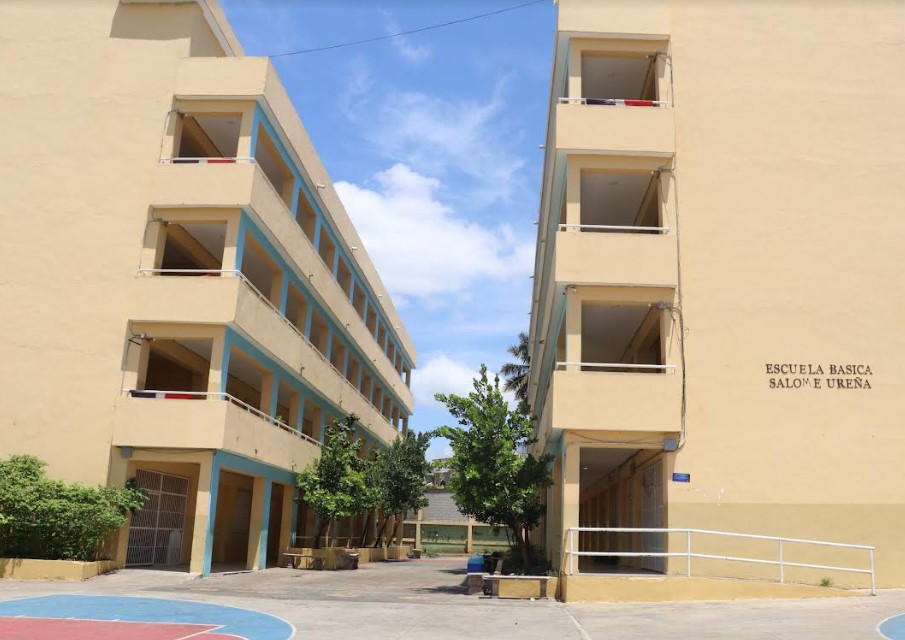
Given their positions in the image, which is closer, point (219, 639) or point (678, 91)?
point (219, 639)

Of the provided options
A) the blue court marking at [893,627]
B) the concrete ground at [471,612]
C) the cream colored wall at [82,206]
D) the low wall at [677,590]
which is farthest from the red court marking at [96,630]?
the cream colored wall at [82,206]

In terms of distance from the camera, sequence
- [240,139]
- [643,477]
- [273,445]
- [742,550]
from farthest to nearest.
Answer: [273,445] → [240,139] → [643,477] → [742,550]

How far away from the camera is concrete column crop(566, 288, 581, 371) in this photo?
21.9 m

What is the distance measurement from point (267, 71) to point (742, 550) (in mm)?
20548

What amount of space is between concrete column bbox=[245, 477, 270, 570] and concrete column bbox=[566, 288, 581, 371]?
13806mm

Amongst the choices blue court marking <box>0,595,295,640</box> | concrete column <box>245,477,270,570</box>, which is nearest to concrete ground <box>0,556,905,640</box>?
blue court marking <box>0,595,295,640</box>

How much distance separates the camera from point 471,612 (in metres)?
16.6

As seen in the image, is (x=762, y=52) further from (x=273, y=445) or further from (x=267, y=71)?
(x=273, y=445)

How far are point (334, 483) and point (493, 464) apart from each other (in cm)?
1245

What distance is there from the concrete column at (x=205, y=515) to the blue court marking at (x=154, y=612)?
6604 mm

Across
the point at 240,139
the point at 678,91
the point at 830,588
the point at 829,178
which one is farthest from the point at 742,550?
the point at 240,139

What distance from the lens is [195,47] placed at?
92.1 ft

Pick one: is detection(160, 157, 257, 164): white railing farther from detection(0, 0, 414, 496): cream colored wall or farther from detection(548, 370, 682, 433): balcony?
detection(548, 370, 682, 433): balcony

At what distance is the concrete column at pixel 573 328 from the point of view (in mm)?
21947
